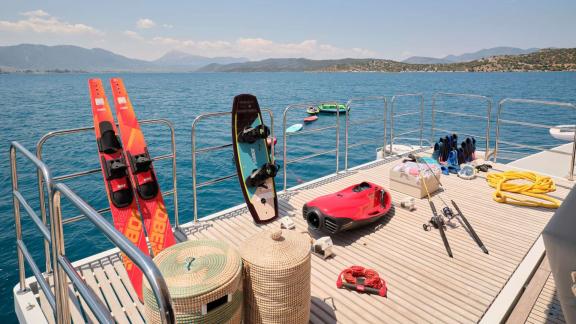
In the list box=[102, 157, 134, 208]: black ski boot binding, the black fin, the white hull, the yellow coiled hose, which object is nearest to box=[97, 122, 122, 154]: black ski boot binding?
box=[102, 157, 134, 208]: black ski boot binding

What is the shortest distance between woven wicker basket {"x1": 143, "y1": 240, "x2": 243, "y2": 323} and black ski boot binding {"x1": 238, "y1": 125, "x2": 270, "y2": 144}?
3.00 metres

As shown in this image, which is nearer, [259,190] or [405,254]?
[405,254]

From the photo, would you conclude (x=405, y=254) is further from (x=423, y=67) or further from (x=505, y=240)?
(x=423, y=67)

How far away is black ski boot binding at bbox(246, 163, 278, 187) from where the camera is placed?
18.4 ft

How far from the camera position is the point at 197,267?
2.51m

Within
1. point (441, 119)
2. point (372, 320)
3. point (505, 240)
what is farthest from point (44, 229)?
point (441, 119)

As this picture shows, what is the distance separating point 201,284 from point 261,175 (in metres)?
3.33

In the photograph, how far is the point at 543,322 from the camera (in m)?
3.88

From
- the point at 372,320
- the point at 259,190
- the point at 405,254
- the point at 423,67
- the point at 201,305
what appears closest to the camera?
the point at 201,305

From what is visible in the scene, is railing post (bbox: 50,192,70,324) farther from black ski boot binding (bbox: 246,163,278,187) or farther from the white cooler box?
the white cooler box

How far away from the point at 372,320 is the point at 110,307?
8.28ft

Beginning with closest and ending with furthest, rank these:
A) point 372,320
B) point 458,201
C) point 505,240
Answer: point 372,320 < point 505,240 < point 458,201

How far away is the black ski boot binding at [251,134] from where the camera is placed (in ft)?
18.4

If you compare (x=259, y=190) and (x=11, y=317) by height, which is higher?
(x=259, y=190)
